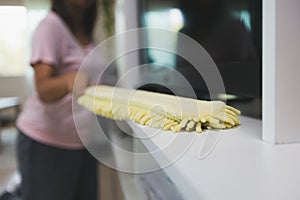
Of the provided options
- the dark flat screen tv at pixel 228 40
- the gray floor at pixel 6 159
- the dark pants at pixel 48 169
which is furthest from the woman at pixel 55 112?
the gray floor at pixel 6 159

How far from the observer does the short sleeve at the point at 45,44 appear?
0.65 m

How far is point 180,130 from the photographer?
1.38 feet

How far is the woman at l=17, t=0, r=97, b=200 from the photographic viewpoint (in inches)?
25.8

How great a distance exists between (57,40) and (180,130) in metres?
0.41

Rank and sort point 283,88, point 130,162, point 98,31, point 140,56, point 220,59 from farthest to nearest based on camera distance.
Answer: point 140,56 < point 98,31 < point 130,162 < point 220,59 < point 283,88

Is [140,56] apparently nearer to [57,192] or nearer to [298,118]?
[57,192]

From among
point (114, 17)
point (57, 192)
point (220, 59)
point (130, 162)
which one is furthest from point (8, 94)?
point (220, 59)

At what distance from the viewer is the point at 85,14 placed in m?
0.77

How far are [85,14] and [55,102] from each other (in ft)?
0.82

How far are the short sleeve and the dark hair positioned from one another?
1.9 inches

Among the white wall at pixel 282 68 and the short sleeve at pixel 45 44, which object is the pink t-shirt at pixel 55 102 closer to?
the short sleeve at pixel 45 44

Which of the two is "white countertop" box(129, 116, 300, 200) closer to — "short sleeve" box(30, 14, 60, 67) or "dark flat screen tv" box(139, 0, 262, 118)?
"dark flat screen tv" box(139, 0, 262, 118)

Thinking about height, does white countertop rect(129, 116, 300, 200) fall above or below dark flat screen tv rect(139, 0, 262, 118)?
below

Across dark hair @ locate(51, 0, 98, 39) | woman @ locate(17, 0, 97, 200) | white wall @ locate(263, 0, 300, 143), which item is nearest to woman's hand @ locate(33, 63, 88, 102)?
woman @ locate(17, 0, 97, 200)
